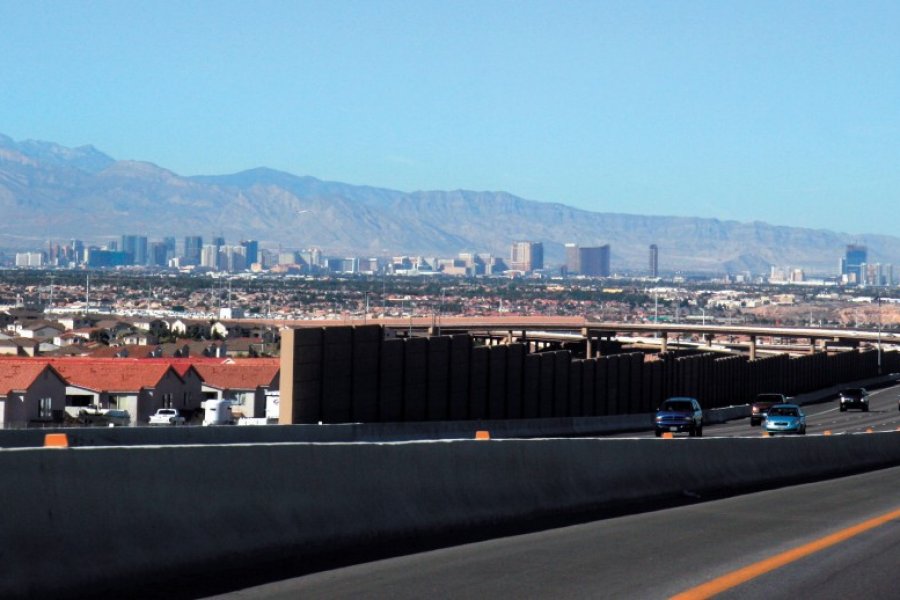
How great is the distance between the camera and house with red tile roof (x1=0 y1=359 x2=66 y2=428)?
206 ft

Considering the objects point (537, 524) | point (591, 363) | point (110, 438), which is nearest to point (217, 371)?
point (591, 363)

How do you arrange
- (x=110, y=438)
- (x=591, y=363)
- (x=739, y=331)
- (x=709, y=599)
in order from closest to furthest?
(x=709, y=599)
(x=110, y=438)
(x=591, y=363)
(x=739, y=331)

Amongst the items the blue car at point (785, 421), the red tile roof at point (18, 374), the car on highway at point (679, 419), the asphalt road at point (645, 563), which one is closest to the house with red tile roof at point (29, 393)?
the red tile roof at point (18, 374)

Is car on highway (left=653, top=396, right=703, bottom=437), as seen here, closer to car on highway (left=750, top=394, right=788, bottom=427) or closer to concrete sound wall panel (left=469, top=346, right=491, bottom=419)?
concrete sound wall panel (left=469, top=346, right=491, bottom=419)

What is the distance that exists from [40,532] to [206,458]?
2.04 meters

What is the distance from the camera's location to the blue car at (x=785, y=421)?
5200 centimetres

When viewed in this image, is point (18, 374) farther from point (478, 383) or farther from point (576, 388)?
point (576, 388)

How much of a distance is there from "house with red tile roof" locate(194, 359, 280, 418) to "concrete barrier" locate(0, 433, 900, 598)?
2393 inches

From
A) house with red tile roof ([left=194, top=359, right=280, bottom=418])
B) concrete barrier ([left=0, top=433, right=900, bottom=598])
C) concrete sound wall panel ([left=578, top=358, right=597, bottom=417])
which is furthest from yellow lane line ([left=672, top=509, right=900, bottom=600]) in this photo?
house with red tile roof ([left=194, top=359, right=280, bottom=418])

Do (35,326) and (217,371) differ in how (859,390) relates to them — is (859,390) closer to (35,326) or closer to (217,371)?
(217,371)

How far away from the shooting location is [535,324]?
6403 inches

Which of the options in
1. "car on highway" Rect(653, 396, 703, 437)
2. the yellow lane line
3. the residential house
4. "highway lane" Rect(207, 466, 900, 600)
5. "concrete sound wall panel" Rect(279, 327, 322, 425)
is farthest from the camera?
the residential house

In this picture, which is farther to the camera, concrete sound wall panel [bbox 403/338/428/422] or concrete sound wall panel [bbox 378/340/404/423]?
concrete sound wall panel [bbox 403/338/428/422]

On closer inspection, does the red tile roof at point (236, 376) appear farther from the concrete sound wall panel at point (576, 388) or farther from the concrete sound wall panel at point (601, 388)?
the concrete sound wall panel at point (576, 388)
